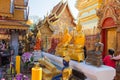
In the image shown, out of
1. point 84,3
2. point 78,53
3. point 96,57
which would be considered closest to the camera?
point 96,57

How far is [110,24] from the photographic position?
6.97 metres

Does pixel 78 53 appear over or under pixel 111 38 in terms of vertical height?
under

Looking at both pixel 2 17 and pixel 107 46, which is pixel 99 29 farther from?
pixel 2 17

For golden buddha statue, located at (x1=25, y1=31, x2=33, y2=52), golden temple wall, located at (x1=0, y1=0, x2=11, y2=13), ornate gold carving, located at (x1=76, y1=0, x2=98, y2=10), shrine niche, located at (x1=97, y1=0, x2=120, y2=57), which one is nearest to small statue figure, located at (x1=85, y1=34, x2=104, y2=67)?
shrine niche, located at (x1=97, y1=0, x2=120, y2=57)

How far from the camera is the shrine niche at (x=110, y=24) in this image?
6381 mm

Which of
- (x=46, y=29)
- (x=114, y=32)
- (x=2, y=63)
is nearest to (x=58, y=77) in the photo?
(x=114, y=32)

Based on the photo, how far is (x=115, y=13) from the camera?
21.5 ft

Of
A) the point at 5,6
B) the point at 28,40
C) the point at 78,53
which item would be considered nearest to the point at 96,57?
the point at 78,53

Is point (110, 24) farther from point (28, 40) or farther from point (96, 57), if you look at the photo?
point (28, 40)

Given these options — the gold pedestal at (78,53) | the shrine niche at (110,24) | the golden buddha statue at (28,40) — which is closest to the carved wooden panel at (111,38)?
the shrine niche at (110,24)

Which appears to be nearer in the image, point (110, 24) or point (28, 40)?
point (110, 24)

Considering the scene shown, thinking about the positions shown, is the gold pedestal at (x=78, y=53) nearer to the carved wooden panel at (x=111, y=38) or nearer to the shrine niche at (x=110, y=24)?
the shrine niche at (x=110, y=24)

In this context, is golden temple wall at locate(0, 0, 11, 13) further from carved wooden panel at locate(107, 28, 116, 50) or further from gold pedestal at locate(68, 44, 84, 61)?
gold pedestal at locate(68, 44, 84, 61)

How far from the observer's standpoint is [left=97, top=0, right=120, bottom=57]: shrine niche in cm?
638
